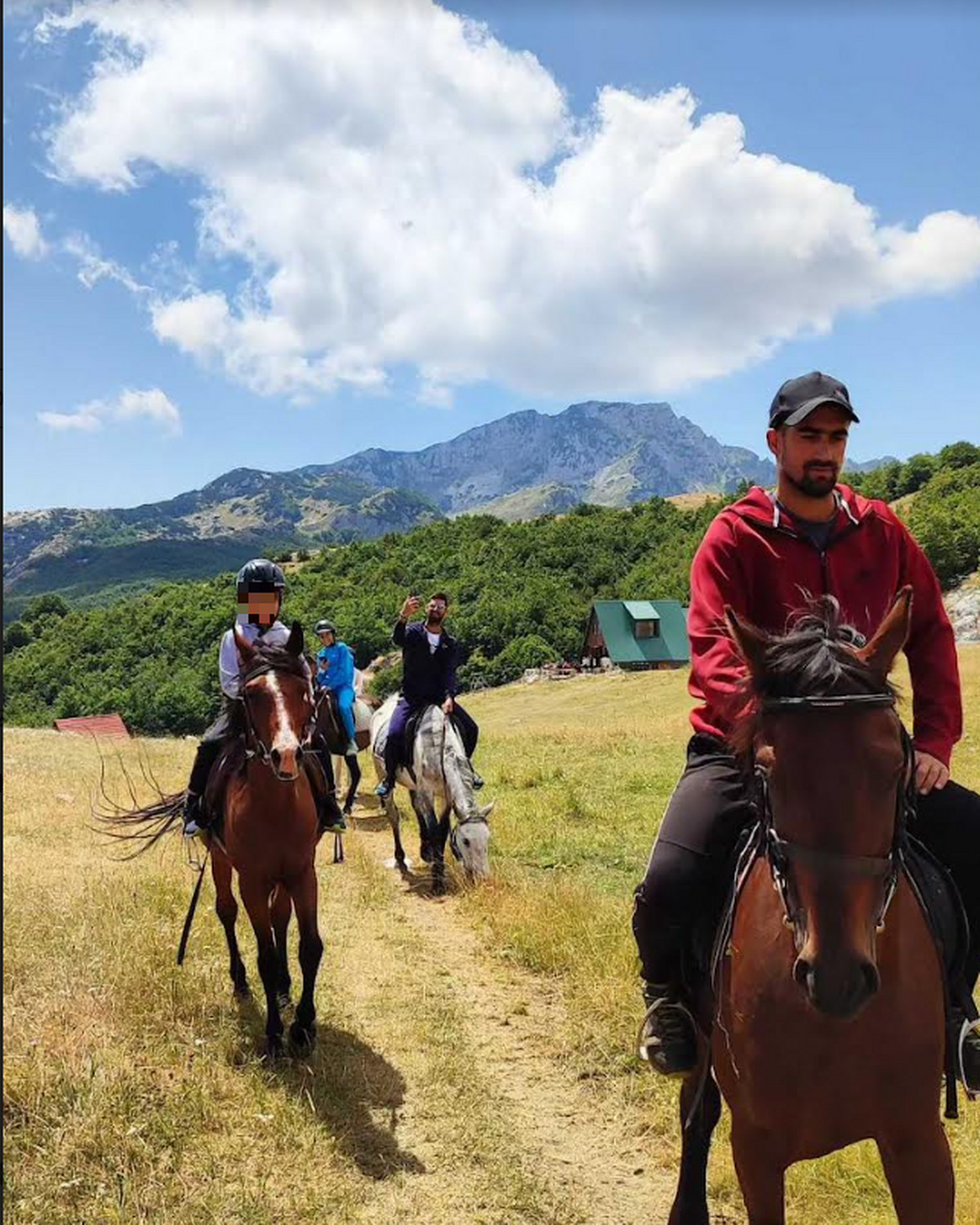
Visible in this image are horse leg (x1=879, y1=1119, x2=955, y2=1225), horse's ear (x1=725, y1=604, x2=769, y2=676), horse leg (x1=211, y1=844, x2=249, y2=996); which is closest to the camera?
horse's ear (x1=725, y1=604, x2=769, y2=676)

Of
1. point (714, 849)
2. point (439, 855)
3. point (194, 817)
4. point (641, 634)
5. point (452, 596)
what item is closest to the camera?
point (714, 849)

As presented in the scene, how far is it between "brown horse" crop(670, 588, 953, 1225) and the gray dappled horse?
20.4 feet

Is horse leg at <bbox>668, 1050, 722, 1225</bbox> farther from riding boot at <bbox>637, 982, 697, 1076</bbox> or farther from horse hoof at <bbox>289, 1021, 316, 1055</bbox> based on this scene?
horse hoof at <bbox>289, 1021, 316, 1055</bbox>

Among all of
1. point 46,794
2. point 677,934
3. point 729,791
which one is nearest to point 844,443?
point 729,791

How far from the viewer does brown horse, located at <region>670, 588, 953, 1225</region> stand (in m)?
2.34

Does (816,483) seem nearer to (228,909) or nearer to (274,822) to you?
(274,822)

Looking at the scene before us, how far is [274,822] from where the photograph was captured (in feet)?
18.1

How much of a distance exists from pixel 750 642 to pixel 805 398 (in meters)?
1.27

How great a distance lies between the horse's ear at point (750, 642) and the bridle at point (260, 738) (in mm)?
3337

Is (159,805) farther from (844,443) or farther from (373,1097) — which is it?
(844,443)

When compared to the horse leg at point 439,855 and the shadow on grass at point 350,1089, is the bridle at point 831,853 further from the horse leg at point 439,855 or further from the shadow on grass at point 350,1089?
the horse leg at point 439,855

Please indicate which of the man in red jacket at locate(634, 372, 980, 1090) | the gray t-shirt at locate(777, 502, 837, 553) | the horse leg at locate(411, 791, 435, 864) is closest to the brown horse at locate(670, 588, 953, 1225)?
the man in red jacket at locate(634, 372, 980, 1090)

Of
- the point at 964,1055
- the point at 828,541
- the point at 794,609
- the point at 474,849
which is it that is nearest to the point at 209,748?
the point at 474,849

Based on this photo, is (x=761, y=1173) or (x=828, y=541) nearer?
(x=761, y=1173)
